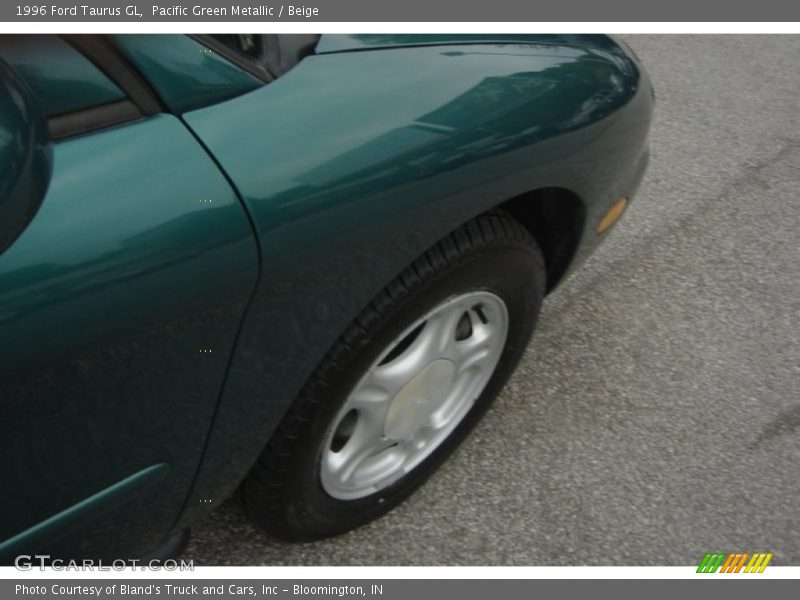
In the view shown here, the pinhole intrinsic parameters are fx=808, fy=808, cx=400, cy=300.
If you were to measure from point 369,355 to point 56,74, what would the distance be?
29.2 inches

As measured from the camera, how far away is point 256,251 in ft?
3.96

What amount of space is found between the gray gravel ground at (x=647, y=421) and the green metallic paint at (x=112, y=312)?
2.51 feet

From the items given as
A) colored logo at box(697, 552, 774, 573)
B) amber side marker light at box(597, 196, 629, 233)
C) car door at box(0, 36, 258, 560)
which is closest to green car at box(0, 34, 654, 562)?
car door at box(0, 36, 258, 560)

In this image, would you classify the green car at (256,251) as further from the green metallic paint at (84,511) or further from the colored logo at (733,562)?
the colored logo at (733,562)

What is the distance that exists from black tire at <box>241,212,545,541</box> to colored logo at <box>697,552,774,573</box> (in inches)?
29.9

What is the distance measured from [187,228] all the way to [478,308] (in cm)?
87

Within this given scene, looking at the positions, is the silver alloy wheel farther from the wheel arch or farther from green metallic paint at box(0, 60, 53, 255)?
green metallic paint at box(0, 60, 53, 255)

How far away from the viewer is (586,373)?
98.0 inches

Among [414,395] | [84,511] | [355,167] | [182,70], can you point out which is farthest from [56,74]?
[414,395]

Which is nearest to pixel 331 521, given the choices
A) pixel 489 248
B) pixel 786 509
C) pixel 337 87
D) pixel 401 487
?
pixel 401 487

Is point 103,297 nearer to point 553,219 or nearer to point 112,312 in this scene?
point 112,312

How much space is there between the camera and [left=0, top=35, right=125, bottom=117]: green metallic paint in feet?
3.65

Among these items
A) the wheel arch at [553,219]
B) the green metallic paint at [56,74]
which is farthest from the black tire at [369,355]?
the green metallic paint at [56,74]

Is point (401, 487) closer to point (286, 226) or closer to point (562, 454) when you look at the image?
point (562, 454)
